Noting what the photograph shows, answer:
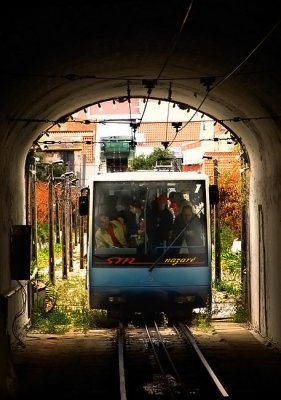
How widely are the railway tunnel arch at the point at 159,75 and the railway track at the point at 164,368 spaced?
1.76m

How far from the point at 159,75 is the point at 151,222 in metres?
3.46

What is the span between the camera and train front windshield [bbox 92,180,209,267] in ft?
50.0

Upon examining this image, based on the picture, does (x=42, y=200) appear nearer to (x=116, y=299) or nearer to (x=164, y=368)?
(x=116, y=299)

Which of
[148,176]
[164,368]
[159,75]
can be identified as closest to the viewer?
[164,368]

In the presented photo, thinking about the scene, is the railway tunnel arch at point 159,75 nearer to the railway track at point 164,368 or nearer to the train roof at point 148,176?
the train roof at point 148,176

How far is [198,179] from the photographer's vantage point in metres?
15.5

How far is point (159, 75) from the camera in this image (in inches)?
517

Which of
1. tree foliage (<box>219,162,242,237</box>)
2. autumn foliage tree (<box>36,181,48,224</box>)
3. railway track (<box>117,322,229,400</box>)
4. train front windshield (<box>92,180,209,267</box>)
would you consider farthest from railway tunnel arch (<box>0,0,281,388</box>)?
autumn foliage tree (<box>36,181,48,224</box>)

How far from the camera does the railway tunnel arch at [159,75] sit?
835 centimetres

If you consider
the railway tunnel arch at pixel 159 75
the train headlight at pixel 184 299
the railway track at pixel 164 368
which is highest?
the railway tunnel arch at pixel 159 75

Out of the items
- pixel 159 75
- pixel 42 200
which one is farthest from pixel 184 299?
pixel 42 200

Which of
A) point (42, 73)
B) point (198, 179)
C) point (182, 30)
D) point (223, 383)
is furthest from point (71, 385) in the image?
point (198, 179)

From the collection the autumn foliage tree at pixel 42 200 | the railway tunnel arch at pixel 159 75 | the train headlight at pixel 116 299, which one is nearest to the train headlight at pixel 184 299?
the train headlight at pixel 116 299

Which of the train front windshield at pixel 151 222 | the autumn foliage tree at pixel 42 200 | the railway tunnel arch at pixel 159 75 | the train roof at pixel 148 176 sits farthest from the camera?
the autumn foliage tree at pixel 42 200
